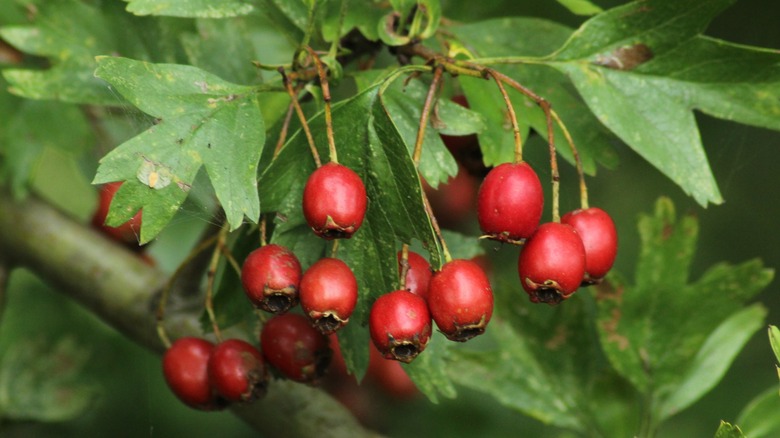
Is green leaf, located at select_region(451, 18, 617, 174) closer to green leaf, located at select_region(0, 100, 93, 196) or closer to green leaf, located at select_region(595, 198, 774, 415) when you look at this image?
green leaf, located at select_region(595, 198, 774, 415)

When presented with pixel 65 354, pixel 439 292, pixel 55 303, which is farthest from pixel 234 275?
pixel 55 303

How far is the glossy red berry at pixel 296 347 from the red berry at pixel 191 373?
0.11m

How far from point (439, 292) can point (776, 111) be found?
475 millimetres

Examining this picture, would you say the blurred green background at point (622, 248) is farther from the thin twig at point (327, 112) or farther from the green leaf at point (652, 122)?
the thin twig at point (327, 112)

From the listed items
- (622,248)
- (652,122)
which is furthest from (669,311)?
(622,248)

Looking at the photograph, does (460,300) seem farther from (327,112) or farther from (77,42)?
(77,42)

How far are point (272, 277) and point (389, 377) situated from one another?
0.84m

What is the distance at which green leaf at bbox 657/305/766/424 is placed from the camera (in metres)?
1.40

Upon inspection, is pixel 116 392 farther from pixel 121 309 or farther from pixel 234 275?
pixel 234 275

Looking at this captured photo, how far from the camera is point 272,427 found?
1.41 metres

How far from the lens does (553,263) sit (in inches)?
37.0

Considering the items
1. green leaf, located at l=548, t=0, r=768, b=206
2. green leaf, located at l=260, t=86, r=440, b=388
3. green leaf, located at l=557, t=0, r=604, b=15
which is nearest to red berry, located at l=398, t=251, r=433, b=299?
green leaf, located at l=260, t=86, r=440, b=388

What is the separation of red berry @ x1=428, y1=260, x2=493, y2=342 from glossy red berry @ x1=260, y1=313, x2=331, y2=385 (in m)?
0.20

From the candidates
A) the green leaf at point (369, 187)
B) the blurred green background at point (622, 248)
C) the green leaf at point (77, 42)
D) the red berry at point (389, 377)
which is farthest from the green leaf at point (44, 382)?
the green leaf at point (369, 187)
